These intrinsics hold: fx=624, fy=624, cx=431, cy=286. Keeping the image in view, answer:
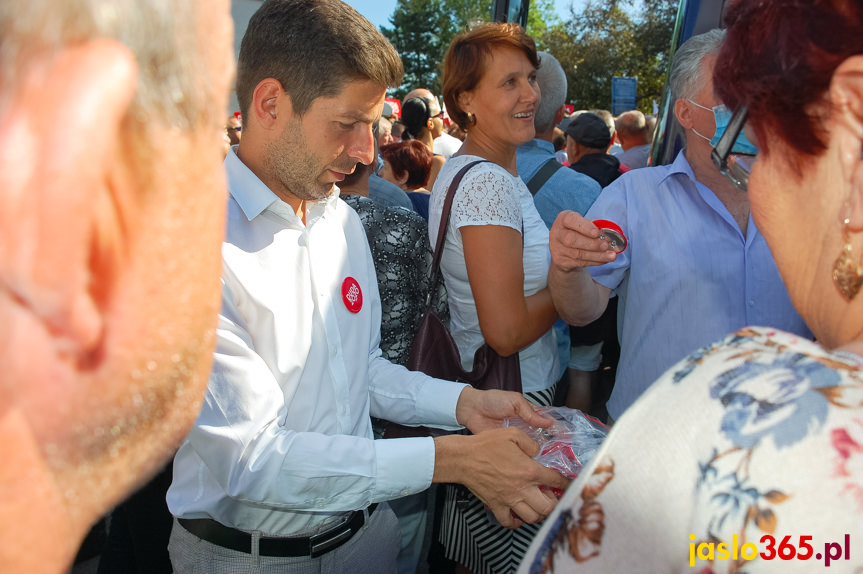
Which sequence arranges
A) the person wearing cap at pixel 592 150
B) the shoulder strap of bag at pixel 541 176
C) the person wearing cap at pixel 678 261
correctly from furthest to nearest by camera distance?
1. the person wearing cap at pixel 592 150
2. the shoulder strap of bag at pixel 541 176
3. the person wearing cap at pixel 678 261

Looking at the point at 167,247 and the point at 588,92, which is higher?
the point at 588,92

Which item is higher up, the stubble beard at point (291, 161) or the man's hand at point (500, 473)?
the stubble beard at point (291, 161)

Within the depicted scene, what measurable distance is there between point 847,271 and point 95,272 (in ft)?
3.05

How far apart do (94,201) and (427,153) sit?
4.81 metres

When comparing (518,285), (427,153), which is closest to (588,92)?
(427,153)

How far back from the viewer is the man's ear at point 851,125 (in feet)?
2.65

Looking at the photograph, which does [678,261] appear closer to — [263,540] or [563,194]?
[563,194]

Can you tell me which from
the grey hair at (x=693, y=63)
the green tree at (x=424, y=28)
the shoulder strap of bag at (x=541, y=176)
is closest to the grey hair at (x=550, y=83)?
the shoulder strap of bag at (x=541, y=176)

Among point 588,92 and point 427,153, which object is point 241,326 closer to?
point 427,153

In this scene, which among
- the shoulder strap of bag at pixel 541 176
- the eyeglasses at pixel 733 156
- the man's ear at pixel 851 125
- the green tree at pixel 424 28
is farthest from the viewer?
the green tree at pixel 424 28

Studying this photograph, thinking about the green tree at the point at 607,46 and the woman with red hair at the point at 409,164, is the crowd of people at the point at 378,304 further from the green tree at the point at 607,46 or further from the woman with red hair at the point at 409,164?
the green tree at the point at 607,46

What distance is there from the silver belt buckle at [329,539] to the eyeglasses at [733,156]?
134 cm

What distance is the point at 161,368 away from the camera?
59 cm

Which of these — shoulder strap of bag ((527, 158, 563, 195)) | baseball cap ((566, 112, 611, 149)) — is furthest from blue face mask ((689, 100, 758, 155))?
baseball cap ((566, 112, 611, 149))
